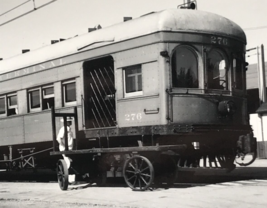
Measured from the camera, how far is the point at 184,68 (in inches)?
417

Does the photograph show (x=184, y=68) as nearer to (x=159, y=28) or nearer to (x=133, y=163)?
(x=159, y=28)

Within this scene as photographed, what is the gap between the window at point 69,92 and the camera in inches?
485

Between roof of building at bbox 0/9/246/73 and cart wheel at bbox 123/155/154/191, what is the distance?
2725 mm

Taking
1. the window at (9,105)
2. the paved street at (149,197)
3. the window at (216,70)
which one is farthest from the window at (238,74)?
the window at (9,105)

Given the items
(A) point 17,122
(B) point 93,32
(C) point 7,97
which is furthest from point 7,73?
(B) point 93,32

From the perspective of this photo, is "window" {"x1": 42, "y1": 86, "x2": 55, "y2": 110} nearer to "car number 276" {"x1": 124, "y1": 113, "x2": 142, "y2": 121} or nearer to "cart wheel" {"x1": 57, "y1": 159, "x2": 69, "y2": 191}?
"cart wheel" {"x1": 57, "y1": 159, "x2": 69, "y2": 191}

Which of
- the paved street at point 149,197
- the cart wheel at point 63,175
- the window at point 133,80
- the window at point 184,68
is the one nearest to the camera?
the paved street at point 149,197

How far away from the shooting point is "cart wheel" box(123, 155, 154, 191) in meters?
9.88

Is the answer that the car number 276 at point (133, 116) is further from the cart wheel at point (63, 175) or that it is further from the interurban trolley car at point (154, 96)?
the cart wheel at point (63, 175)

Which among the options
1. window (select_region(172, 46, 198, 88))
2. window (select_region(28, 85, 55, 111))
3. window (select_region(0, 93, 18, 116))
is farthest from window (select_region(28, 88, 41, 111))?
window (select_region(172, 46, 198, 88))

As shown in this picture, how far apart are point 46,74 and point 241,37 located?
5.15m

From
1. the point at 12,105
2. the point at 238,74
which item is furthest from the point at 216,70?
the point at 12,105

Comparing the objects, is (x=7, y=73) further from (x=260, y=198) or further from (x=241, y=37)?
(x=260, y=198)

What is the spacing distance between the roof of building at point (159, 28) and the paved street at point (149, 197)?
11.0 ft
